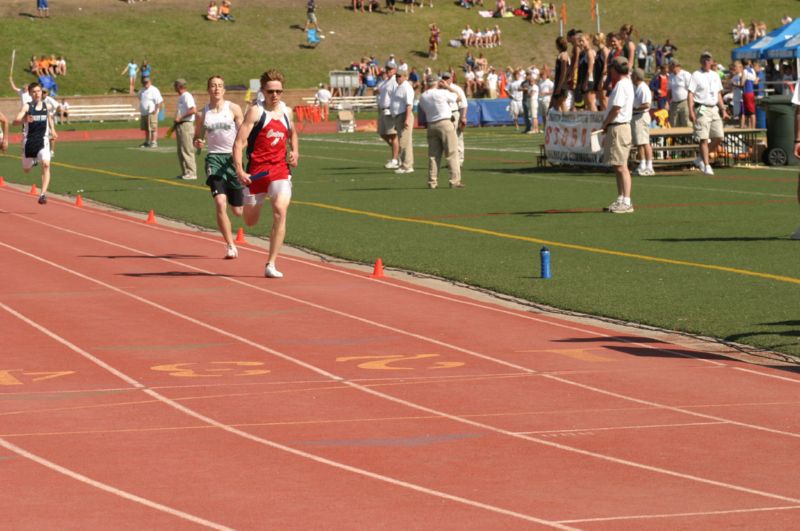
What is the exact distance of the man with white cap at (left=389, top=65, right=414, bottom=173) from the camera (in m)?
30.2

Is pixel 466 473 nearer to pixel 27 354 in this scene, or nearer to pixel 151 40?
pixel 27 354

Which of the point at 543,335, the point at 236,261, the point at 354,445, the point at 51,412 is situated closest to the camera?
the point at 354,445

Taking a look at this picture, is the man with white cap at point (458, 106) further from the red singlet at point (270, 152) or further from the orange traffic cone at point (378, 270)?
the red singlet at point (270, 152)

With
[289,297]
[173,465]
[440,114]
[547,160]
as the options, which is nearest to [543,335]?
[289,297]

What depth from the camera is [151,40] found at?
7356 centimetres

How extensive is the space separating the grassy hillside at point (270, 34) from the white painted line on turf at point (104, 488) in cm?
5897

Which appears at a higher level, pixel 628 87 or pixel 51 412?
pixel 628 87

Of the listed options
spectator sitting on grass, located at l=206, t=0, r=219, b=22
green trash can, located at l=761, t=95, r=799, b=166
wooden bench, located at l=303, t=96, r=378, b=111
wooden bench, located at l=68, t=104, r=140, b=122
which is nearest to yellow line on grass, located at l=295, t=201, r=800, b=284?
green trash can, located at l=761, t=95, r=799, b=166

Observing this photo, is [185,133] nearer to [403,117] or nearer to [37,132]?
[403,117]

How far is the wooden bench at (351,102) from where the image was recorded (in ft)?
219

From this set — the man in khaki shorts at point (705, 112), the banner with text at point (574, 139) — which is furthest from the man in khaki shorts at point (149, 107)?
the man in khaki shorts at point (705, 112)

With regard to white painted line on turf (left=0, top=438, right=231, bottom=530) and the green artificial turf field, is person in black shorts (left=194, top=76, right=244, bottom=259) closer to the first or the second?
the green artificial turf field

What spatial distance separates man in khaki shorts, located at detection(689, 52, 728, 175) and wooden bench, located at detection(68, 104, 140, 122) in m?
36.9

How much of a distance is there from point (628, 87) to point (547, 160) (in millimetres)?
10693
